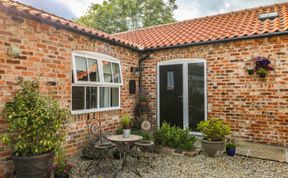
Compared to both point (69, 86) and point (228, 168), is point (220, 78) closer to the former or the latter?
point (228, 168)

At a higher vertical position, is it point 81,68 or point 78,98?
point 81,68

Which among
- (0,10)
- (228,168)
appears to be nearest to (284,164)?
(228,168)

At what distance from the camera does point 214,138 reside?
5.12 metres

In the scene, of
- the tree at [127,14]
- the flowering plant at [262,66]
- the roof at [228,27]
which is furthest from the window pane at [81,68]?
the tree at [127,14]

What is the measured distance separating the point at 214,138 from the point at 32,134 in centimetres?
402

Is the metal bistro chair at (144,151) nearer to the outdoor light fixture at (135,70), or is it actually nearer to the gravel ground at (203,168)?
the gravel ground at (203,168)

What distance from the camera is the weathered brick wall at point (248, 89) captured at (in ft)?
18.6

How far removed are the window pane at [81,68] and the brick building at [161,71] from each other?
3 centimetres

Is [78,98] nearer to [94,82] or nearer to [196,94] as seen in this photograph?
[94,82]

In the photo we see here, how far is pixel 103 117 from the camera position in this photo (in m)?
6.10

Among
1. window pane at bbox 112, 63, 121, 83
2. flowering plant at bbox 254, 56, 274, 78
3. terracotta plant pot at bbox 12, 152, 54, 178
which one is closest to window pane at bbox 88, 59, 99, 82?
window pane at bbox 112, 63, 121, 83

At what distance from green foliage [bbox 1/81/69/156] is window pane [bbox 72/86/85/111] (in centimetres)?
154

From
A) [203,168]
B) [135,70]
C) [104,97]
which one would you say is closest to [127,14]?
[135,70]

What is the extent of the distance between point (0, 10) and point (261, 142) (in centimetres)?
701
